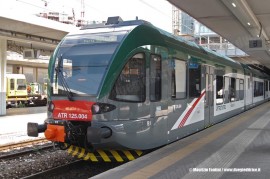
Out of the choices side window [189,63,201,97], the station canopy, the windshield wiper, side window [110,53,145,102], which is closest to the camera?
side window [110,53,145,102]

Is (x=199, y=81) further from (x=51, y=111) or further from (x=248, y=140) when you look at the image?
(x=51, y=111)

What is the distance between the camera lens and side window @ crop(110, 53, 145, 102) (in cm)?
697

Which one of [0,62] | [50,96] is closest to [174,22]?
[0,62]

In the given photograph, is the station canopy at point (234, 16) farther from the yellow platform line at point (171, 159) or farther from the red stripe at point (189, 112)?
the yellow platform line at point (171, 159)

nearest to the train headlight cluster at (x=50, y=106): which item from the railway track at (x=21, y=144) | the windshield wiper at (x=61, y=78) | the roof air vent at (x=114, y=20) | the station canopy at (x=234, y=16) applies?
the windshield wiper at (x=61, y=78)

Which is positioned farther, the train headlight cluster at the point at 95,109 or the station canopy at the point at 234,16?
the station canopy at the point at 234,16

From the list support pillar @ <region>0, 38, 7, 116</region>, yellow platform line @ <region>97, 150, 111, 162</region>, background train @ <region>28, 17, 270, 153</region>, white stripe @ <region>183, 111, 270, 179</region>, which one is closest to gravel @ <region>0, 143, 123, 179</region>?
yellow platform line @ <region>97, 150, 111, 162</region>

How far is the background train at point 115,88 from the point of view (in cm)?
688

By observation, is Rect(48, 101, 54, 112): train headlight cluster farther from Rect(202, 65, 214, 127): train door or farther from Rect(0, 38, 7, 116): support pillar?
Rect(0, 38, 7, 116): support pillar

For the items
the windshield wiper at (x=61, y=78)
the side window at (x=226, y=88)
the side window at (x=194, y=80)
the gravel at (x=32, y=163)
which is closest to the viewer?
the windshield wiper at (x=61, y=78)

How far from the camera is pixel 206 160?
21.9ft

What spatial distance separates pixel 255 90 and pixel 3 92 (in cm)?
1493

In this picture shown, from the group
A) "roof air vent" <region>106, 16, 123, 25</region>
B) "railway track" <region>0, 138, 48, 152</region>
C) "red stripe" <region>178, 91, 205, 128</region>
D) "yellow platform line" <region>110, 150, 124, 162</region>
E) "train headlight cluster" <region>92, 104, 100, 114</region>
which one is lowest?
"railway track" <region>0, 138, 48, 152</region>

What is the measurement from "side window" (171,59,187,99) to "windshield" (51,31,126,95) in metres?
1.89
